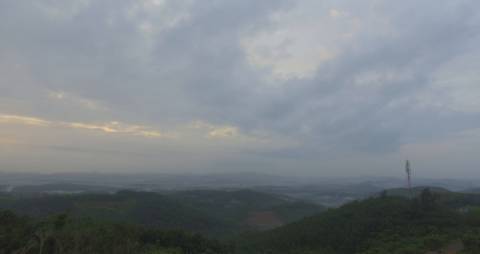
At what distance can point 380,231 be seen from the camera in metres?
45.4

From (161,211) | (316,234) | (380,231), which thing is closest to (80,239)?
(316,234)

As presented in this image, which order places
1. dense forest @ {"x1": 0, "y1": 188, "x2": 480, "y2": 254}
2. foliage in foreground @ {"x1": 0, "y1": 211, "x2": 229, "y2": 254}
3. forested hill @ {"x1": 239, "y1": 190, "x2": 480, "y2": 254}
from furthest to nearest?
forested hill @ {"x1": 239, "y1": 190, "x2": 480, "y2": 254}
dense forest @ {"x1": 0, "y1": 188, "x2": 480, "y2": 254}
foliage in foreground @ {"x1": 0, "y1": 211, "x2": 229, "y2": 254}

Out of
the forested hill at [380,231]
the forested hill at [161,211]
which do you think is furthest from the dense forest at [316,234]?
the forested hill at [161,211]

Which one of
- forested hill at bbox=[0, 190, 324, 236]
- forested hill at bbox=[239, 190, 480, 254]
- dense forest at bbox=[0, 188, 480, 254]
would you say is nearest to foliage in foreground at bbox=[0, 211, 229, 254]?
dense forest at bbox=[0, 188, 480, 254]

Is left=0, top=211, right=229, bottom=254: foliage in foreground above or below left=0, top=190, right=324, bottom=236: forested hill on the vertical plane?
above

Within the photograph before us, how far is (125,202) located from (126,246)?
75.2 meters

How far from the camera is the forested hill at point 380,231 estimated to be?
121 ft

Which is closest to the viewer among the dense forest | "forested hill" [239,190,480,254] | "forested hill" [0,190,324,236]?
the dense forest

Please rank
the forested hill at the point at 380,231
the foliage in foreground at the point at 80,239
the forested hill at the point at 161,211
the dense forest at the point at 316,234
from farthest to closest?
1. the forested hill at the point at 161,211
2. the forested hill at the point at 380,231
3. the dense forest at the point at 316,234
4. the foliage in foreground at the point at 80,239

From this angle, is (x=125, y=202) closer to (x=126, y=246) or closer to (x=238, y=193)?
(x=238, y=193)

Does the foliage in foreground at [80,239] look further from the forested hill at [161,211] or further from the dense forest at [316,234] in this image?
the forested hill at [161,211]

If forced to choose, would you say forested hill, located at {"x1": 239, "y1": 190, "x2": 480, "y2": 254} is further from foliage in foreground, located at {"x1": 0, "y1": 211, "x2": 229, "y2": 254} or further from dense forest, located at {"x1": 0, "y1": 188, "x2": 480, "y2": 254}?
foliage in foreground, located at {"x1": 0, "y1": 211, "x2": 229, "y2": 254}

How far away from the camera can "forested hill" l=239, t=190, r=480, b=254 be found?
36.8m

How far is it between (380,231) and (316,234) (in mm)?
8600
